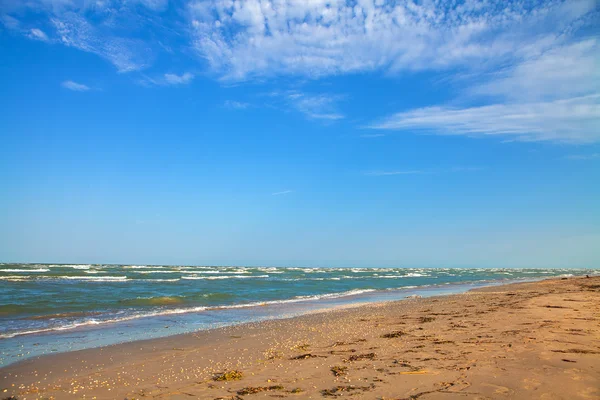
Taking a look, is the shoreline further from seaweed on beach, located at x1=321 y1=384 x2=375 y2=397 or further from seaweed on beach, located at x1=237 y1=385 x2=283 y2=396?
seaweed on beach, located at x1=321 y1=384 x2=375 y2=397

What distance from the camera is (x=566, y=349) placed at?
6.34 m

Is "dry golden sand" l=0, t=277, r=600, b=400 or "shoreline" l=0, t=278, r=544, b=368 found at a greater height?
"dry golden sand" l=0, t=277, r=600, b=400

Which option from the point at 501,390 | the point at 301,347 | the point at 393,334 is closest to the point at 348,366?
the point at 301,347

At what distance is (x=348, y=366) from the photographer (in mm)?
6312

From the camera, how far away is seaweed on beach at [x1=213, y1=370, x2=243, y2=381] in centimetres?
600

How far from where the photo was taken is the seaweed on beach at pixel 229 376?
19.7 feet

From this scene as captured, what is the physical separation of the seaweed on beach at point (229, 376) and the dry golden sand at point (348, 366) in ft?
0.12

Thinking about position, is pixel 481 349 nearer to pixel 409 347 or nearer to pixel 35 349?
pixel 409 347

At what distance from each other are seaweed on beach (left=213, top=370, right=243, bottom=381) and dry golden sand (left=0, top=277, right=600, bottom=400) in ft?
0.12

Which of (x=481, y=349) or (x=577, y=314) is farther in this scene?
(x=577, y=314)

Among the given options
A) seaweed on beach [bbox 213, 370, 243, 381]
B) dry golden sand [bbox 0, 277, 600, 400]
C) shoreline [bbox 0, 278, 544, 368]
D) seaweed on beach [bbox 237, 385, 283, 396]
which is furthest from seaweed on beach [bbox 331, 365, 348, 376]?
shoreline [bbox 0, 278, 544, 368]

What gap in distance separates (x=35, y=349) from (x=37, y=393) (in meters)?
3.96

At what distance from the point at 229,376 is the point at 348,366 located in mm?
1986

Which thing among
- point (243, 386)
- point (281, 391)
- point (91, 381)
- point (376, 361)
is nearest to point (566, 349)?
point (376, 361)
